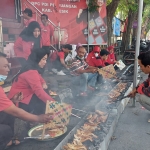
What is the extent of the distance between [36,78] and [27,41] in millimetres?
2462

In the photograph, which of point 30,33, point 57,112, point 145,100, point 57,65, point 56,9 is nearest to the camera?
point 57,112

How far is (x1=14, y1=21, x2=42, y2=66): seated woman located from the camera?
18.0 ft

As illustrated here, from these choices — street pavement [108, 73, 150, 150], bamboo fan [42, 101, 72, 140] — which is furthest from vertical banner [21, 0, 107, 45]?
bamboo fan [42, 101, 72, 140]

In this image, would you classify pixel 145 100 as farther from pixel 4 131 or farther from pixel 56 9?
pixel 56 9

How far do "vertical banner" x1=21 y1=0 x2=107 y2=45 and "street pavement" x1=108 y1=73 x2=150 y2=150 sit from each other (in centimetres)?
542

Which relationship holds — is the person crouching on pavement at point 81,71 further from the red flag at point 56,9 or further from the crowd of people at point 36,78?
the red flag at point 56,9

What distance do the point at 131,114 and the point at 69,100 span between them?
5.61ft

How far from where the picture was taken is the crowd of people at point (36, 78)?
257 cm

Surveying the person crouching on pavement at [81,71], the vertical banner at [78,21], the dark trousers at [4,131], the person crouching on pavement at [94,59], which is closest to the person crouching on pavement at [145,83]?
the person crouching on pavement at [81,71]

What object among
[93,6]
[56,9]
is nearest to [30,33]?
[56,9]

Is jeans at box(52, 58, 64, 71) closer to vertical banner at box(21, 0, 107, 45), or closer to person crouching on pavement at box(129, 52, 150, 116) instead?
vertical banner at box(21, 0, 107, 45)

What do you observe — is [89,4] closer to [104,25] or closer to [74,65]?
[104,25]

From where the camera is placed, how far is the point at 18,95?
10.8ft

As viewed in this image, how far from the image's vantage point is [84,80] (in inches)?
239
